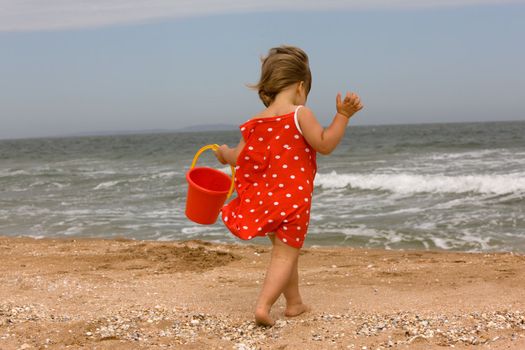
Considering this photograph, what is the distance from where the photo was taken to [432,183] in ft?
41.5

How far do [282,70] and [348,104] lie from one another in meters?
0.41

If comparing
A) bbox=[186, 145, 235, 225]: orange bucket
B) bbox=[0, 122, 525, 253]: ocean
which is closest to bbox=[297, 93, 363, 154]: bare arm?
bbox=[186, 145, 235, 225]: orange bucket

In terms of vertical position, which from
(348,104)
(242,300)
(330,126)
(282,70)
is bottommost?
(242,300)

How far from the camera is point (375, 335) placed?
326 cm

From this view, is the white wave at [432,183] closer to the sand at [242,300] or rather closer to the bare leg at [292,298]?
the sand at [242,300]

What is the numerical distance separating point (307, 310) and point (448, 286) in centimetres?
123

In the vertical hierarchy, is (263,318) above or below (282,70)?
below

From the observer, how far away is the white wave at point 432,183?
1153 centimetres

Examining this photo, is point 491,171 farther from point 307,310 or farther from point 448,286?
point 307,310

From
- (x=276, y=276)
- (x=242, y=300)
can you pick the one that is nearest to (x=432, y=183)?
(x=242, y=300)

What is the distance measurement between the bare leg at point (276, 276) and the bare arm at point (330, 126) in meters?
0.56

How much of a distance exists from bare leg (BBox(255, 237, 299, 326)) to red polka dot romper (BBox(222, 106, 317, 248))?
53 mm

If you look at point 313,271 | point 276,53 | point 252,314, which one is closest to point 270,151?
point 276,53

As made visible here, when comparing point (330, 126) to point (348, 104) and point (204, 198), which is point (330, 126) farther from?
point (204, 198)
